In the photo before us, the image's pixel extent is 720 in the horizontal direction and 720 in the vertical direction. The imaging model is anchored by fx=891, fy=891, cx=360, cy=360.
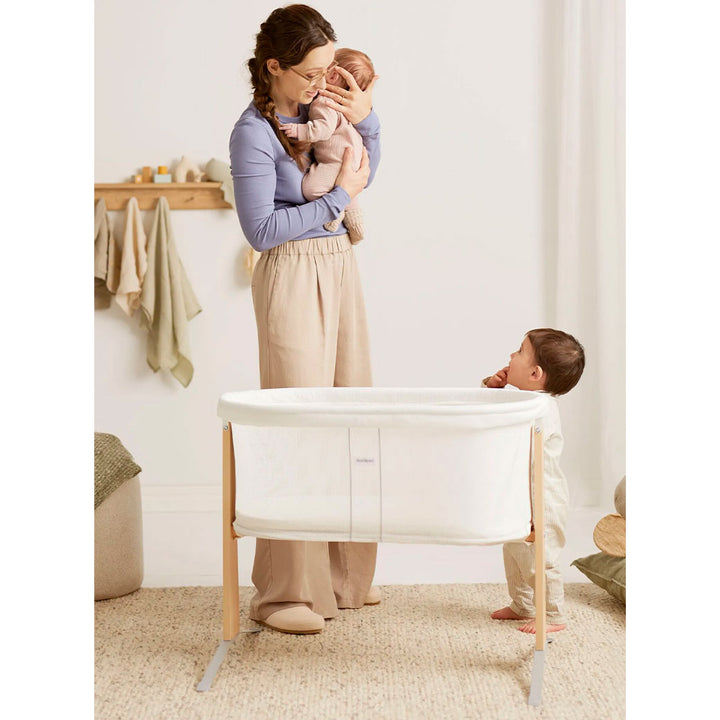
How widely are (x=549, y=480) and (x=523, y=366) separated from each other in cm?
25

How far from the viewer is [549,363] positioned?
6.27 ft

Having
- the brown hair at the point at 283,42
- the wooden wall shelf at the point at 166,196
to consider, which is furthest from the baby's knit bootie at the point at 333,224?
the wooden wall shelf at the point at 166,196

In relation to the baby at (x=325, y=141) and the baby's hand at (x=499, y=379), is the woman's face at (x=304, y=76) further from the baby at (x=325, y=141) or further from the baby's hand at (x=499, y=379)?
the baby's hand at (x=499, y=379)

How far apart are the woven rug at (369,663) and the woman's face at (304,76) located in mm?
1124

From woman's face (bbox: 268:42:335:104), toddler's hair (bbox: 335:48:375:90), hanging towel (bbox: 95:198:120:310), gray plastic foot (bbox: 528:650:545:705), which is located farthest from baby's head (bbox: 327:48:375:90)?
hanging towel (bbox: 95:198:120:310)

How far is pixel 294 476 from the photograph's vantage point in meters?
1.53

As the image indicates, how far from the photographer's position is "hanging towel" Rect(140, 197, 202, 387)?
307 centimetres

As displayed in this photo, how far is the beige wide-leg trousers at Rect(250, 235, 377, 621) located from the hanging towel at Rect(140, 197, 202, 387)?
3.94 ft

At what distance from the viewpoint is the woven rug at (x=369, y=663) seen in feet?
4.92

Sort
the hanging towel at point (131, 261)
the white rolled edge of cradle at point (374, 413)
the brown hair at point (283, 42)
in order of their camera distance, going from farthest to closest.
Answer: the hanging towel at point (131, 261)
the brown hair at point (283, 42)
the white rolled edge of cradle at point (374, 413)

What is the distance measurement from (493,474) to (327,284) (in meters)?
0.61

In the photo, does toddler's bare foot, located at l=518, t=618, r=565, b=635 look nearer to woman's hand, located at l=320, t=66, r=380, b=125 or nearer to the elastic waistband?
the elastic waistband
